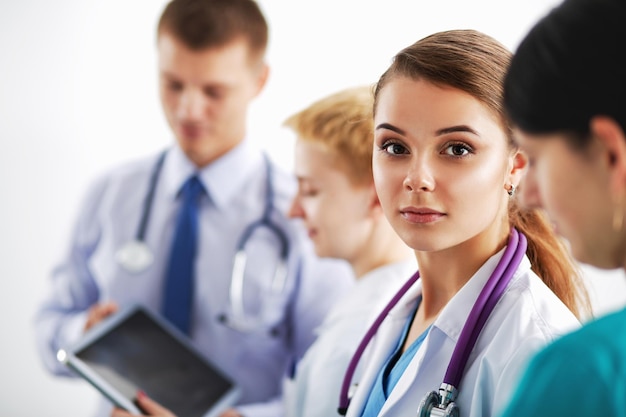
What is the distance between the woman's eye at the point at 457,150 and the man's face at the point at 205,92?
1.40 m

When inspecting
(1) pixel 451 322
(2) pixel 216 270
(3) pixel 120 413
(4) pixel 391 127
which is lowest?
(3) pixel 120 413

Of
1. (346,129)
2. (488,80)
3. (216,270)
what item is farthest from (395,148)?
(216,270)

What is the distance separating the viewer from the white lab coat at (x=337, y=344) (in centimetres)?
160

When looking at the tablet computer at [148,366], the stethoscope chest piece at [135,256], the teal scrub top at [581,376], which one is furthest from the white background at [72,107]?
the teal scrub top at [581,376]

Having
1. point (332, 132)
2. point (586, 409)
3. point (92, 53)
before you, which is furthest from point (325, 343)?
point (92, 53)

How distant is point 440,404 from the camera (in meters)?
1.03

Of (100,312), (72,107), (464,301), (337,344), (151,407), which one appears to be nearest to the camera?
(464,301)

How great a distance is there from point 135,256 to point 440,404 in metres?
1.56

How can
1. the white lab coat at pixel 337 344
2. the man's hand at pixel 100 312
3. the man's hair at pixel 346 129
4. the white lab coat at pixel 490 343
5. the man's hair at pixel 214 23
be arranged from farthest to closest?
the man's hair at pixel 214 23
the man's hand at pixel 100 312
the man's hair at pixel 346 129
the white lab coat at pixel 337 344
the white lab coat at pixel 490 343

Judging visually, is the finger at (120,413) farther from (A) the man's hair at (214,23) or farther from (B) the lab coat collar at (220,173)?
(A) the man's hair at (214,23)

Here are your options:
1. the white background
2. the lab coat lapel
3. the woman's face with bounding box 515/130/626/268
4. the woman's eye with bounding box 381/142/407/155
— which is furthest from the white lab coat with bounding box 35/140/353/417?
the woman's face with bounding box 515/130/626/268

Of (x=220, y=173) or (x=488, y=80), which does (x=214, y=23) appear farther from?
(x=488, y=80)

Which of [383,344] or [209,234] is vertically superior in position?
[383,344]

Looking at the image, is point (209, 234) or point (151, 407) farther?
point (209, 234)
